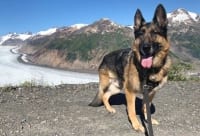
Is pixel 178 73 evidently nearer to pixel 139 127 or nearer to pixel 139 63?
pixel 139 127

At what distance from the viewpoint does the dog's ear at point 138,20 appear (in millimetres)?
6871

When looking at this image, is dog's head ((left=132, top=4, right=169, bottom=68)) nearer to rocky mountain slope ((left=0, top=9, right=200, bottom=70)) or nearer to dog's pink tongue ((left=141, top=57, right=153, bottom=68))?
dog's pink tongue ((left=141, top=57, right=153, bottom=68))

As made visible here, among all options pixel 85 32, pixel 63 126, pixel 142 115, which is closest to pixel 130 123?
pixel 142 115

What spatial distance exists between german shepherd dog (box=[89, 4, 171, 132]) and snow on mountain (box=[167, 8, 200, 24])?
132 feet

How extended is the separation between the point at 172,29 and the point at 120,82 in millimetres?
37804

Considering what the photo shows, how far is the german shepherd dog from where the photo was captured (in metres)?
6.64

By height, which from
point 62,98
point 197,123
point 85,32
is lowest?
Answer: point 197,123

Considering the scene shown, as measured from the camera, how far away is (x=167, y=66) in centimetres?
723

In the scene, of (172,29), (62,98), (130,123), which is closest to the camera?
(130,123)

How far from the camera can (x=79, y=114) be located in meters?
8.38

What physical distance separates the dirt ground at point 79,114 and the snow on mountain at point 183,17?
3787cm

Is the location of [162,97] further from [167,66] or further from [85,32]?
[85,32]

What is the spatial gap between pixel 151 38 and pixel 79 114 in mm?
2625

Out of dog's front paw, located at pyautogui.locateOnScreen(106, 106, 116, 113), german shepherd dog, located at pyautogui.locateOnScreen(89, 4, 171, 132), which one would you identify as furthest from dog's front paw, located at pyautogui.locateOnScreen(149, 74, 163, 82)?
dog's front paw, located at pyautogui.locateOnScreen(106, 106, 116, 113)
